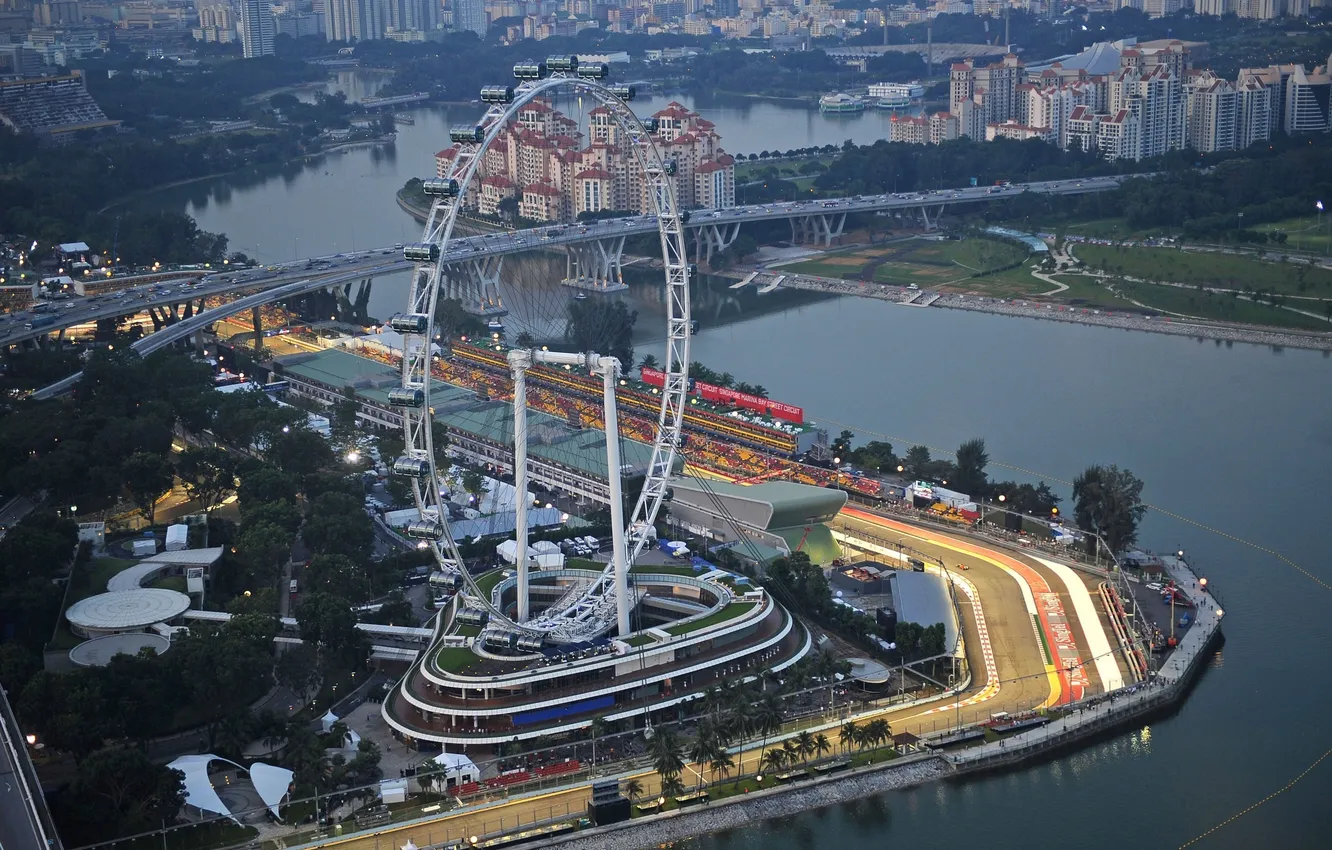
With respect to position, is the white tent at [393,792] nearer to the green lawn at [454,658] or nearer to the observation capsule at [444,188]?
the green lawn at [454,658]

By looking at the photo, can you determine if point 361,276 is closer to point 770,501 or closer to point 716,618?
point 770,501

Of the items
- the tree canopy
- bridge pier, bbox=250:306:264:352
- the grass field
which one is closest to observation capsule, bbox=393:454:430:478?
the tree canopy

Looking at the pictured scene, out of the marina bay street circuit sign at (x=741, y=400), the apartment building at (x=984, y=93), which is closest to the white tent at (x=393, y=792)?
the marina bay street circuit sign at (x=741, y=400)

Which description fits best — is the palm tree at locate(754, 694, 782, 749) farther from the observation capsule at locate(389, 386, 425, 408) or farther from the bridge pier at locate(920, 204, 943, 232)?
the bridge pier at locate(920, 204, 943, 232)

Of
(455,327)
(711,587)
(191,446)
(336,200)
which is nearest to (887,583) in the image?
(711,587)

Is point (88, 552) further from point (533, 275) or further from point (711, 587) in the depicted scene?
point (533, 275)
